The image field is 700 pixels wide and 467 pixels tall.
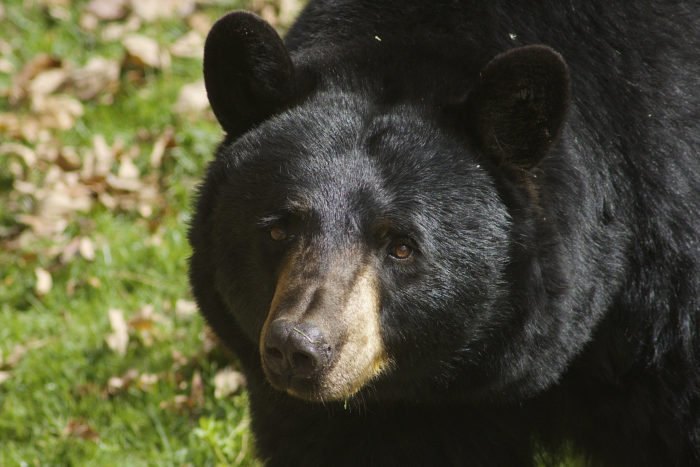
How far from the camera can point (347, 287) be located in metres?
3.87

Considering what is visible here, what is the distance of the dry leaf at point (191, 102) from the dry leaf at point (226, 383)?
7.38 ft

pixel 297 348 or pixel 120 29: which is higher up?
pixel 297 348

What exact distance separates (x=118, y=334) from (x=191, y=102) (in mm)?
2002

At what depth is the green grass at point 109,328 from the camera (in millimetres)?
5598

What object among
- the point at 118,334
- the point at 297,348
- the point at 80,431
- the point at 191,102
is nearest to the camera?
the point at 297,348

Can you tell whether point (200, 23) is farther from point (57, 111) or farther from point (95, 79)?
point (57, 111)

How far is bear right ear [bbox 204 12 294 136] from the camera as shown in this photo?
4160 mm

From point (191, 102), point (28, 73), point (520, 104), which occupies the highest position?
point (520, 104)

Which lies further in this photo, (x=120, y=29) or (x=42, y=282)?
(x=120, y=29)

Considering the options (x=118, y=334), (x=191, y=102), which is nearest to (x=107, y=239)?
(x=118, y=334)

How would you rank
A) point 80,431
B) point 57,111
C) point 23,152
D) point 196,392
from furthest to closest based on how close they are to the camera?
point 57,111 → point 23,152 → point 196,392 → point 80,431

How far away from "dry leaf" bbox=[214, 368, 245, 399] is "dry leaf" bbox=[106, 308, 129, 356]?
22.1 inches

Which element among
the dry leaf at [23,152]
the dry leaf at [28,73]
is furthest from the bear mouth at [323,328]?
the dry leaf at [28,73]

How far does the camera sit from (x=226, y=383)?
230 inches
